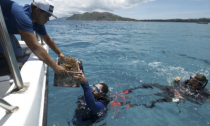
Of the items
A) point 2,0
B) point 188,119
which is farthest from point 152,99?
point 2,0

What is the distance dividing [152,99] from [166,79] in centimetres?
206

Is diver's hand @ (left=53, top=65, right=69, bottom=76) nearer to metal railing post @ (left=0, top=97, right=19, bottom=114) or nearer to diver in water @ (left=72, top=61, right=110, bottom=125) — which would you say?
diver in water @ (left=72, top=61, right=110, bottom=125)

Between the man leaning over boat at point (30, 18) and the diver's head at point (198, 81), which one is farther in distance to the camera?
the diver's head at point (198, 81)

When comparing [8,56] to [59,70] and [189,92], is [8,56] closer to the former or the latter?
[59,70]

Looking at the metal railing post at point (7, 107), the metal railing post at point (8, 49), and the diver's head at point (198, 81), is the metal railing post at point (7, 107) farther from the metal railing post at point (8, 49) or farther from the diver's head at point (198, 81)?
the diver's head at point (198, 81)

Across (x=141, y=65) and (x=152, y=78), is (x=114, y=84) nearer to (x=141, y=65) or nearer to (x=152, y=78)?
(x=152, y=78)

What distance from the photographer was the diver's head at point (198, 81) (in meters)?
4.11

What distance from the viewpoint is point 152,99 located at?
4527mm

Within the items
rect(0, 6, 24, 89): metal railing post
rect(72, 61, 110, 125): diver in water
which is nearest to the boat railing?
rect(0, 6, 24, 89): metal railing post

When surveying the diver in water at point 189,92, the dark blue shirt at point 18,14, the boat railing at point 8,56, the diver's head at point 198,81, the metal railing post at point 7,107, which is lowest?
the diver in water at point 189,92

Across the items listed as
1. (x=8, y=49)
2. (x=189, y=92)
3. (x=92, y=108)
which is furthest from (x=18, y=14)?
(x=189, y=92)

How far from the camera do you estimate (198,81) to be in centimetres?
416

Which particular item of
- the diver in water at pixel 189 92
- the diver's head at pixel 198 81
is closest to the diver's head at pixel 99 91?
the diver in water at pixel 189 92

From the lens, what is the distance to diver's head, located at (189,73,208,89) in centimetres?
411
